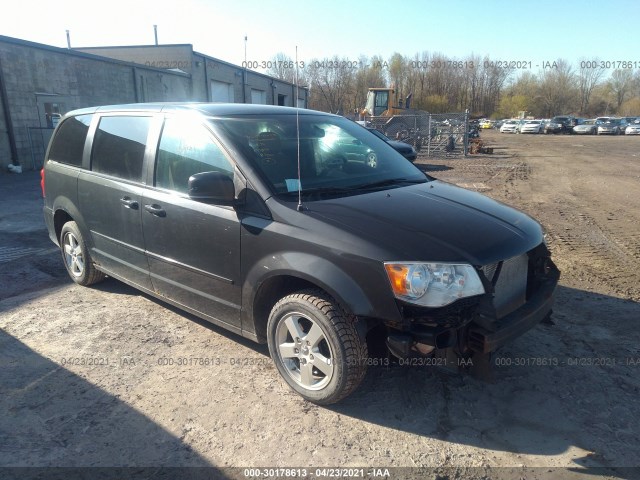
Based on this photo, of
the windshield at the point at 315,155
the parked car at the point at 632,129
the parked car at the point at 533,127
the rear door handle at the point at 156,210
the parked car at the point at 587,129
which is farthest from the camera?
the parked car at the point at 533,127

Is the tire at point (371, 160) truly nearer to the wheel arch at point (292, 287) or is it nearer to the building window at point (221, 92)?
the wheel arch at point (292, 287)

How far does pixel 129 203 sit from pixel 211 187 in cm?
130

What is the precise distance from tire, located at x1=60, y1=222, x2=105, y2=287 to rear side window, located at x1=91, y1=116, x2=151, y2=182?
0.84m

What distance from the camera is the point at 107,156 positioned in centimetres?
424

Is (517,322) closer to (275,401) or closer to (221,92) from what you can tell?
(275,401)

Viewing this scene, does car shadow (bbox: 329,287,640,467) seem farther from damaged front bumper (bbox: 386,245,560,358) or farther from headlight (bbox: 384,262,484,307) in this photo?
headlight (bbox: 384,262,484,307)

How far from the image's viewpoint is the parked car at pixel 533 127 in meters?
48.2

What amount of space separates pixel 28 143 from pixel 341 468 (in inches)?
698

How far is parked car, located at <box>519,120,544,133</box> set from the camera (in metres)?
48.2

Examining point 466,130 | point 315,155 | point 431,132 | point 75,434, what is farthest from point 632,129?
point 75,434

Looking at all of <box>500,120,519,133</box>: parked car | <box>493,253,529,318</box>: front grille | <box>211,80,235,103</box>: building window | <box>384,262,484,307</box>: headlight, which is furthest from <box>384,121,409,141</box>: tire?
<box>500,120,519,133</box>: parked car

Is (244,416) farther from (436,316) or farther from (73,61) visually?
(73,61)

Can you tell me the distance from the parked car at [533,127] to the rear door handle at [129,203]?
51.7 metres

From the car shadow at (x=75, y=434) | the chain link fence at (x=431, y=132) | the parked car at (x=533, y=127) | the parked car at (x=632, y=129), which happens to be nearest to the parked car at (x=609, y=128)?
the parked car at (x=632, y=129)
